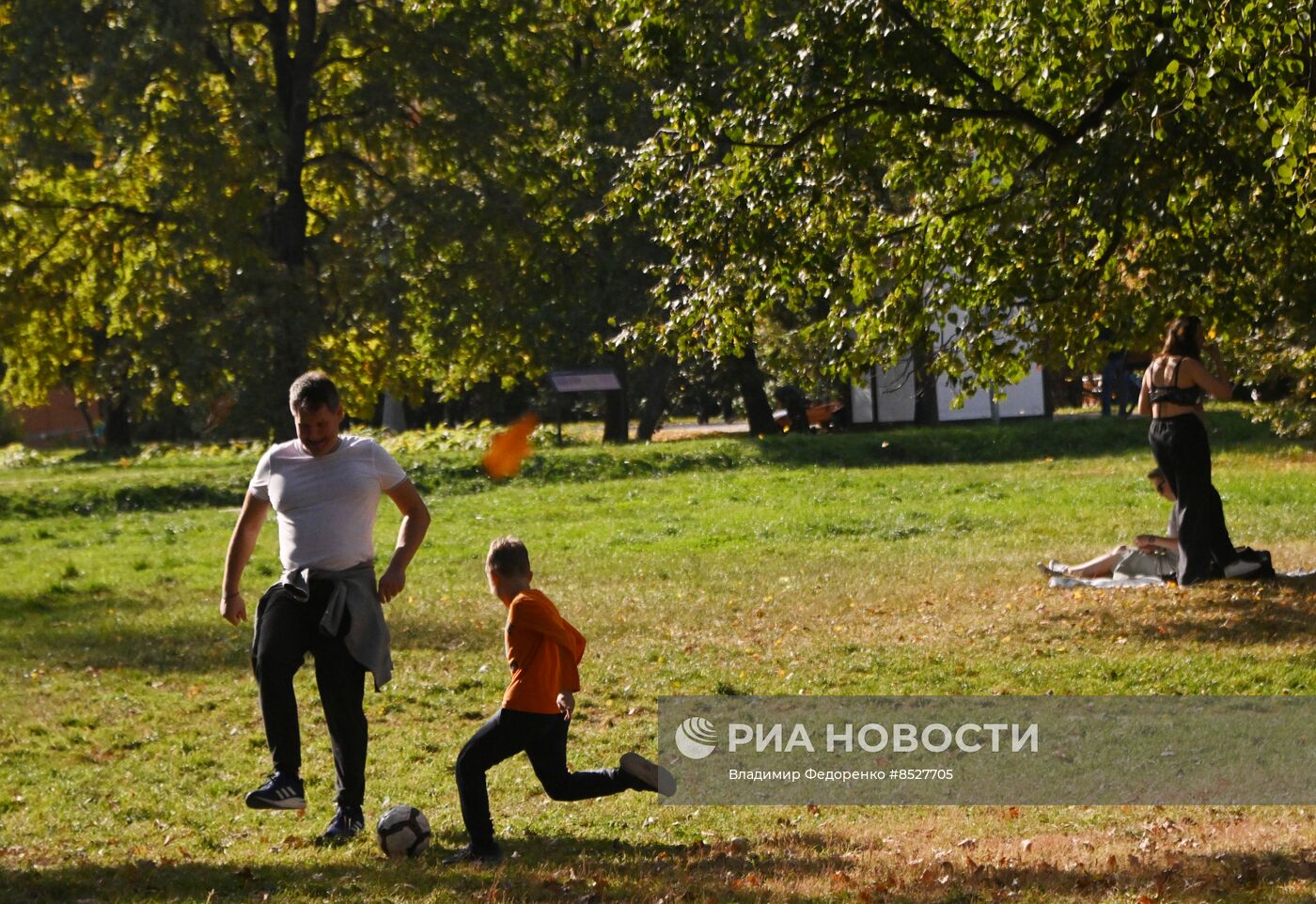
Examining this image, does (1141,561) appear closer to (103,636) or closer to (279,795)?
(103,636)

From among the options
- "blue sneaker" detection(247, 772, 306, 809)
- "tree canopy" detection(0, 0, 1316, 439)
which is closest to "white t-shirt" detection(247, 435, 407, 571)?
"blue sneaker" detection(247, 772, 306, 809)

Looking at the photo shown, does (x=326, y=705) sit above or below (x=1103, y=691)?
above

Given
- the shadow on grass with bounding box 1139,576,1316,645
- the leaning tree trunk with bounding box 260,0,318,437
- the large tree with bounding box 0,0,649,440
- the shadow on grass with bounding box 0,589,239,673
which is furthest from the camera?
the leaning tree trunk with bounding box 260,0,318,437

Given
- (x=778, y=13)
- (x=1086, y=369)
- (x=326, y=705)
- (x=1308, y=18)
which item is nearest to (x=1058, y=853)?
(x=326, y=705)

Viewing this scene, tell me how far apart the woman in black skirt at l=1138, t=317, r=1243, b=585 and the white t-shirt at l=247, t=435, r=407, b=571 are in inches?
281

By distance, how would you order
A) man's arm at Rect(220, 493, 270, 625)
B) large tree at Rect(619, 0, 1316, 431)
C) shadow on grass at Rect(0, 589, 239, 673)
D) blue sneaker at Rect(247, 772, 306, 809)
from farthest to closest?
1. shadow on grass at Rect(0, 589, 239, 673)
2. large tree at Rect(619, 0, 1316, 431)
3. man's arm at Rect(220, 493, 270, 625)
4. blue sneaker at Rect(247, 772, 306, 809)

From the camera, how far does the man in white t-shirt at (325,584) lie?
23.5ft

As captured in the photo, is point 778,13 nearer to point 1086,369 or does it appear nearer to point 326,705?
point 1086,369

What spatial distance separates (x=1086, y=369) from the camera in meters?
14.9

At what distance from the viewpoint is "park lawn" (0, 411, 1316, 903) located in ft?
21.7

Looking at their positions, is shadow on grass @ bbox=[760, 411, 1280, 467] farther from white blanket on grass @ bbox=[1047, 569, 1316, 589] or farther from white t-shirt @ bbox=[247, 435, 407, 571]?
white t-shirt @ bbox=[247, 435, 407, 571]

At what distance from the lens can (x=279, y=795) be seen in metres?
7.05

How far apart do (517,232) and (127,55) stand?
6077 millimetres

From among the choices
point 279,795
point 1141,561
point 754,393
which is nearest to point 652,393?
point 754,393
